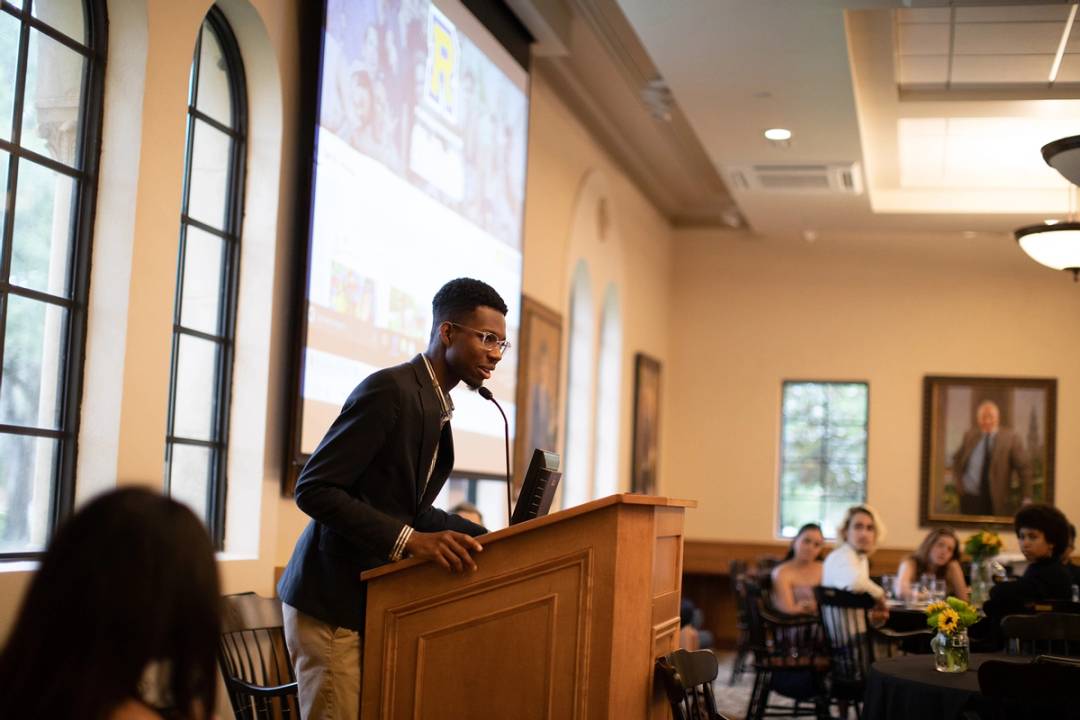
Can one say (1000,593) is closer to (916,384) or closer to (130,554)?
(130,554)

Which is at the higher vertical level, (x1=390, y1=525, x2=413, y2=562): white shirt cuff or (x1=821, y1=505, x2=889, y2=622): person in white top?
(x1=390, y1=525, x2=413, y2=562): white shirt cuff

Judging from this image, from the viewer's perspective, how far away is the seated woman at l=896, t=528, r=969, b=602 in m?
8.76

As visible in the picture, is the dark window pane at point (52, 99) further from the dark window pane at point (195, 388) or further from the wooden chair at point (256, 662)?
the wooden chair at point (256, 662)

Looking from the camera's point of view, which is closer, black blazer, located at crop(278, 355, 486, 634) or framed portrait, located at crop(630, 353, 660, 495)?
black blazer, located at crop(278, 355, 486, 634)

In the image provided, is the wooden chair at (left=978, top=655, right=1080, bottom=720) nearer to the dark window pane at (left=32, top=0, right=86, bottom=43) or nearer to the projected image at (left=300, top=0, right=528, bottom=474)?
the projected image at (left=300, top=0, right=528, bottom=474)

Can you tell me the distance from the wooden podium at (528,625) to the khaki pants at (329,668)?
0.04 meters

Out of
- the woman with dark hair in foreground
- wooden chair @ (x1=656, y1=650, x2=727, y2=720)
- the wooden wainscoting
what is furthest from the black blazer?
the wooden wainscoting

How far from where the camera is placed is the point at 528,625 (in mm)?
2902

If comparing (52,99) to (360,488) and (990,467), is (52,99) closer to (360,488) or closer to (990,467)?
(360,488)

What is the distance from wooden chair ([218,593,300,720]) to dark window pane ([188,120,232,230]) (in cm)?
168

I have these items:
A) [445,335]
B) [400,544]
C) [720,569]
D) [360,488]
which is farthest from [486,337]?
[720,569]

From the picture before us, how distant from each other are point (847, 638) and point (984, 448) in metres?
7.13

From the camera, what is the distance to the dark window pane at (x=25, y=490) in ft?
13.5

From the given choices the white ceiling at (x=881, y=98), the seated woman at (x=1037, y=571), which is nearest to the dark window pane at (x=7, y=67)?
the white ceiling at (x=881, y=98)
